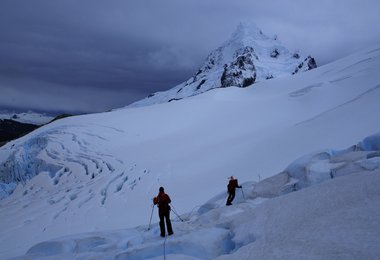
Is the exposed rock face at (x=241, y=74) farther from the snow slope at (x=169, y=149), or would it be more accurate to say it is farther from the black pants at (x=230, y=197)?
the black pants at (x=230, y=197)

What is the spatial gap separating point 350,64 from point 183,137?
17222 mm

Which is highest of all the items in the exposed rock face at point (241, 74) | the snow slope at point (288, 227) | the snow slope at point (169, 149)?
the exposed rock face at point (241, 74)

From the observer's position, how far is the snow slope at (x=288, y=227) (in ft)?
17.5

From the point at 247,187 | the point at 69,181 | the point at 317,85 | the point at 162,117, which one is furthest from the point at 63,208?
the point at 317,85

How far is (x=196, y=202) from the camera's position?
14.2 metres

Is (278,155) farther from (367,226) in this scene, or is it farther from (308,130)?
(367,226)

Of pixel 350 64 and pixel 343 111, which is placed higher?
pixel 350 64

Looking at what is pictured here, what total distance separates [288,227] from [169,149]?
59.8 feet

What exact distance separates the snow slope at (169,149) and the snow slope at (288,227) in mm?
3727

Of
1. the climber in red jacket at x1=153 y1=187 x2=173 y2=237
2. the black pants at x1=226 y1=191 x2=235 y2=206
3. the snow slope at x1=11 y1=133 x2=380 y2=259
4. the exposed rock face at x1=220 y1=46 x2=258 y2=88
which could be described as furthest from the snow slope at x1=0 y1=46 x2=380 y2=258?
the exposed rock face at x1=220 y1=46 x2=258 y2=88

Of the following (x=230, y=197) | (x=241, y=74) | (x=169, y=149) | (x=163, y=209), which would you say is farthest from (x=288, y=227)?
(x=241, y=74)

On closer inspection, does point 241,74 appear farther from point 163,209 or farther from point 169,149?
point 163,209

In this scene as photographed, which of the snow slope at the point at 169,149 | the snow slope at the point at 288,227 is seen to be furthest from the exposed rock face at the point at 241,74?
the snow slope at the point at 288,227

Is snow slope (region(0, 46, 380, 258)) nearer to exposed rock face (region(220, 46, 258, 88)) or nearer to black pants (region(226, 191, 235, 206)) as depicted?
black pants (region(226, 191, 235, 206))
